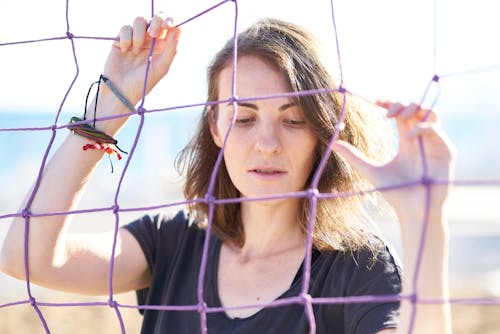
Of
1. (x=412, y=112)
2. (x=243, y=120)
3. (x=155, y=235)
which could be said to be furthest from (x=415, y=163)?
(x=155, y=235)

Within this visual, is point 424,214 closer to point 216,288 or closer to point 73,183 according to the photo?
point 216,288

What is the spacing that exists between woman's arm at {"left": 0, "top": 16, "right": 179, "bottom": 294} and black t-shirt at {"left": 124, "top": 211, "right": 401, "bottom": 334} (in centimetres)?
18

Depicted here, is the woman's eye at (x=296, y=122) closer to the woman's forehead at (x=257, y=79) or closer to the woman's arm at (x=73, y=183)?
the woman's forehead at (x=257, y=79)

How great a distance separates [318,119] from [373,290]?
38cm

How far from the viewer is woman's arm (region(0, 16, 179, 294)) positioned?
1.71 m

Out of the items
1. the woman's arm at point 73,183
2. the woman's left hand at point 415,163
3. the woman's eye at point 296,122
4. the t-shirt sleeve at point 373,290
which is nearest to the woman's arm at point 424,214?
the woman's left hand at point 415,163

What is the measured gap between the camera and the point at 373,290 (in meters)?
1.55

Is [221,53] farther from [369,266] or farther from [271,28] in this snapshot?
[369,266]

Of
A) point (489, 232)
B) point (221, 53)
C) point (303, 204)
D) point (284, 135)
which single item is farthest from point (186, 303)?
point (489, 232)

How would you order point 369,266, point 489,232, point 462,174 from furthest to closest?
point 462,174
point 489,232
point 369,266

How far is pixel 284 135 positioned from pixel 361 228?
0.28 meters

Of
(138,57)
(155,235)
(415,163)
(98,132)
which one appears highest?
(138,57)

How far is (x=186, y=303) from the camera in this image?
1809mm

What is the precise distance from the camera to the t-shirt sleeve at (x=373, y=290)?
4.75ft
